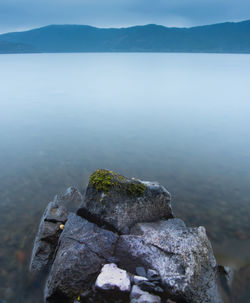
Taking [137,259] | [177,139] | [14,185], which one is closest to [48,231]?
[137,259]

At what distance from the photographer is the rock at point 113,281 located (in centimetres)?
576

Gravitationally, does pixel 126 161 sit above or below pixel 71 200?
below

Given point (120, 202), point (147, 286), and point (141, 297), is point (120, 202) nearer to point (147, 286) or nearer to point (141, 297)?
point (147, 286)

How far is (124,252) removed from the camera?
6.72 metres

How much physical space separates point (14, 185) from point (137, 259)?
9.02 meters

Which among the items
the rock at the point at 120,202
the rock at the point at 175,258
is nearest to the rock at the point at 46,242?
the rock at the point at 120,202

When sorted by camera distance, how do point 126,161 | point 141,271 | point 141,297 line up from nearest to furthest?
point 141,297, point 141,271, point 126,161

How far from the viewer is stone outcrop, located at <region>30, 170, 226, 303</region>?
19.2 ft

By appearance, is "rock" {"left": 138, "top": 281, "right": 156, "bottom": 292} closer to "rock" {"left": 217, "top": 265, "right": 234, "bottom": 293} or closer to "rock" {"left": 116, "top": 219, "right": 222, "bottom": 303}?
"rock" {"left": 116, "top": 219, "right": 222, "bottom": 303}

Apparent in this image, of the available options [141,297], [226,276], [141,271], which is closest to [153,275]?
[141,271]

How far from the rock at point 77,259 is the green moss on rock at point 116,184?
3.78ft

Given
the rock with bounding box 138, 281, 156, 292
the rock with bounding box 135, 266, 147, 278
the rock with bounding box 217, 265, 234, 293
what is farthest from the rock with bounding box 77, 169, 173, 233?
the rock with bounding box 217, 265, 234, 293

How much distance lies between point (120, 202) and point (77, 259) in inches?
78.2

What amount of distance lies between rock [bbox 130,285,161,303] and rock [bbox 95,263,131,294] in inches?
5.8
